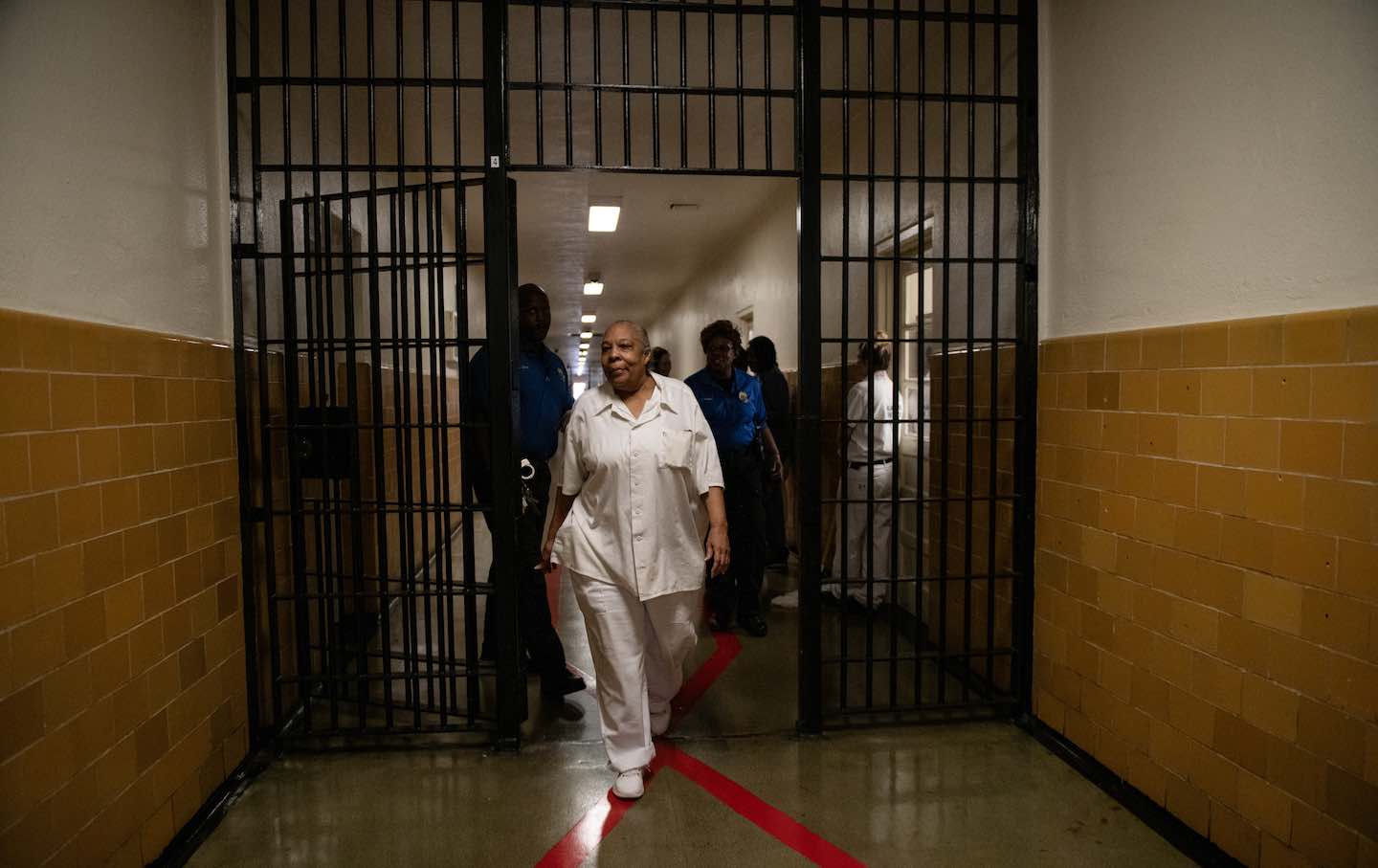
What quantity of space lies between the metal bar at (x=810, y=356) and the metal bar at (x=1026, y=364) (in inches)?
30.7

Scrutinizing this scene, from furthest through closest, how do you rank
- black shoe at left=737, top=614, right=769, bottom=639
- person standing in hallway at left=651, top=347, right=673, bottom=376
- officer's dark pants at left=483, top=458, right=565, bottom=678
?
person standing in hallway at left=651, top=347, right=673, bottom=376, black shoe at left=737, top=614, right=769, bottom=639, officer's dark pants at left=483, top=458, right=565, bottom=678

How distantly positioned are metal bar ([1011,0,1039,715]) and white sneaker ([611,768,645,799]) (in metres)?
1.54

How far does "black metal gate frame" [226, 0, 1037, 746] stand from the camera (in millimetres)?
2750

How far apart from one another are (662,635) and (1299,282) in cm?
209

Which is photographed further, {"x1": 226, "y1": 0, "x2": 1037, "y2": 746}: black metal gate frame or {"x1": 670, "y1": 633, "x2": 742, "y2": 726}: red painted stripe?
{"x1": 670, "y1": 633, "x2": 742, "y2": 726}: red painted stripe

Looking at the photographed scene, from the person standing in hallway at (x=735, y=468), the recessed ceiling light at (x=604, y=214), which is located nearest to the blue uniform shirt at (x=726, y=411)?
the person standing in hallway at (x=735, y=468)

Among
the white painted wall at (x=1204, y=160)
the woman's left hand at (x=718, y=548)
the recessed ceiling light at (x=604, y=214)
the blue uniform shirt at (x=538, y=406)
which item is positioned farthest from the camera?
the recessed ceiling light at (x=604, y=214)

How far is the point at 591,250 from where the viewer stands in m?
9.42

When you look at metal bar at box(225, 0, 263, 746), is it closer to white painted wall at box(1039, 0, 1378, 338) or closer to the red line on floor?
the red line on floor

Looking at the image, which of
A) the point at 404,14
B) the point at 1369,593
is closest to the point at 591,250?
the point at 404,14

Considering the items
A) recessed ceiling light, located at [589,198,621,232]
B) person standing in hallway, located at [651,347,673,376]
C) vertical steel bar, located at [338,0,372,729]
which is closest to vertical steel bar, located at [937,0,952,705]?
vertical steel bar, located at [338,0,372,729]

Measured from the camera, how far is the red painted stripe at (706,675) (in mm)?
3307

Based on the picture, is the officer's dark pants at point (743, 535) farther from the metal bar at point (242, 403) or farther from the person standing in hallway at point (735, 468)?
the metal bar at point (242, 403)

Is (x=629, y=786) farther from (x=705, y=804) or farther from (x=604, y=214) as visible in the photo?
(x=604, y=214)
